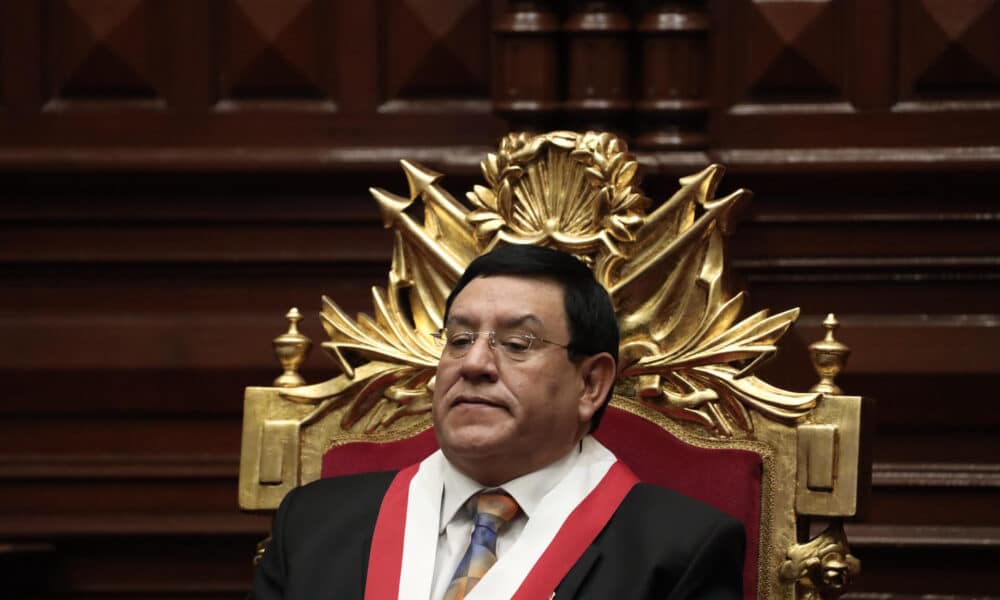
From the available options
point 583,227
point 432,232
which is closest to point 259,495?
point 432,232

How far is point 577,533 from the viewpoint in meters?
2.02

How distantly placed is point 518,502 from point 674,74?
1008 mm

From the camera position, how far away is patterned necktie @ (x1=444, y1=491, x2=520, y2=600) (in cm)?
200

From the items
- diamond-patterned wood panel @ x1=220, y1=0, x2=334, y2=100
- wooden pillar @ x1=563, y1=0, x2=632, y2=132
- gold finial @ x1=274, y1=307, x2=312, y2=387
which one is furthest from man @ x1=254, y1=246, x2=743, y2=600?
diamond-patterned wood panel @ x1=220, y1=0, x2=334, y2=100

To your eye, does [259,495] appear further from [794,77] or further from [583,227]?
[794,77]

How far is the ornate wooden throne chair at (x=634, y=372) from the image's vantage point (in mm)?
2104

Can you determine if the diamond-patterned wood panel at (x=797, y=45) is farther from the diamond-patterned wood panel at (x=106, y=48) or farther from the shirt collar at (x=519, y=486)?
the diamond-patterned wood panel at (x=106, y=48)

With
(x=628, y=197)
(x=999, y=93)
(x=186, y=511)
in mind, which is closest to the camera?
(x=628, y=197)

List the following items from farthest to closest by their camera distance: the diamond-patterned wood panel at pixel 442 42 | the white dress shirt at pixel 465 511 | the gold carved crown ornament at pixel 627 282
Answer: the diamond-patterned wood panel at pixel 442 42 → the gold carved crown ornament at pixel 627 282 → the white dress shirt at pixel 465 511

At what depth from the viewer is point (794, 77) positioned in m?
2.79

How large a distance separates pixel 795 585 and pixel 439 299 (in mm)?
684

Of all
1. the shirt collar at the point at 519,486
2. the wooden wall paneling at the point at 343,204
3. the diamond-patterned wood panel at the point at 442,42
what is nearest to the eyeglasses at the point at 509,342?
the shirt collar at the point at 519,486

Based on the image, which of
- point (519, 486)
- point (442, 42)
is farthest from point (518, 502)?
point (442, 42)

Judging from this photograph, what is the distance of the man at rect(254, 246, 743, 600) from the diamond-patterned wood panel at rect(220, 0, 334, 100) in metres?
0.94
